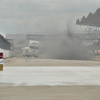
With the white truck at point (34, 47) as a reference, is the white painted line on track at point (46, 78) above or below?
below

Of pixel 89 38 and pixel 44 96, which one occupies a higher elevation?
pixel 89 38

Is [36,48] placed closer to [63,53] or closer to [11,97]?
[63,53]

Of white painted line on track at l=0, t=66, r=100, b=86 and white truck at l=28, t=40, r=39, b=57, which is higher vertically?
white truck at l=28, t=40, r=39, b=57

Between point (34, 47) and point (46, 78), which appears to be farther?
point (34, 47)

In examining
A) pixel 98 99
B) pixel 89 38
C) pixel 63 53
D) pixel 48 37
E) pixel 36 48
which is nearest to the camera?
pixel 98 99

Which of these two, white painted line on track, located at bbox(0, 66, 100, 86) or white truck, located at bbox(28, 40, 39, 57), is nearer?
white painted line on track, located at bbox(0, 66, 100, 86)

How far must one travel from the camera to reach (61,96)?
257 inches

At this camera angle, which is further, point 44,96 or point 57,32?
point 57,32

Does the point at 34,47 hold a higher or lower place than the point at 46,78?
higher

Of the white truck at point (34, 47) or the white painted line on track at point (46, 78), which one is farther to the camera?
the white truck at point (34, 47)

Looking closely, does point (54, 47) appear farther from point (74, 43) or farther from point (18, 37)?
point (18, 37)

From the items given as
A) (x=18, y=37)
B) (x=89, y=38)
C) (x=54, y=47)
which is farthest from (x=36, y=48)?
(x=18, y=37)

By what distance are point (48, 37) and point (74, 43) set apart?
9110mm

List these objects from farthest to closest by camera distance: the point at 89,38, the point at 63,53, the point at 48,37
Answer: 1. the point at 89,38
2. the point at 48,37
3. the point at 63,53
